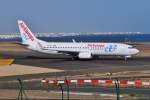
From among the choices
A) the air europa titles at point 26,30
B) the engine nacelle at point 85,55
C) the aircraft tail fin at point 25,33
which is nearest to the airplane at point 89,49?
the engine nacelle at point 85,55

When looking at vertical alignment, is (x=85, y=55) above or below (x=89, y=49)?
below

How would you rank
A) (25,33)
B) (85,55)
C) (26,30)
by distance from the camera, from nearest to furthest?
(85,55)
(25,33)
(26,30)

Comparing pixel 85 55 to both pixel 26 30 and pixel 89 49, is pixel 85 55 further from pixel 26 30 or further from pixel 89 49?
pixel 26 30

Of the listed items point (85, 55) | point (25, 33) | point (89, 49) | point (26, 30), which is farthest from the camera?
point (26, 30)

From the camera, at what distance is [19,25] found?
9294 cm

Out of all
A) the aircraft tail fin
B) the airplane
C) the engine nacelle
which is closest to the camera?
the engine nacelle

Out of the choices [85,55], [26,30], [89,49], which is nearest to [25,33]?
[26,30]

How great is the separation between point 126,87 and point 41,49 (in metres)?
49.2

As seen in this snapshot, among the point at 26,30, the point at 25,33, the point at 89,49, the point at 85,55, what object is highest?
the point at 26,30

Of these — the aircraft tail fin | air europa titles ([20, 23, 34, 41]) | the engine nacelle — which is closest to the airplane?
the engine nacelle

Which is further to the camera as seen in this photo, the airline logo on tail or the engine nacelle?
the airline logo on tail

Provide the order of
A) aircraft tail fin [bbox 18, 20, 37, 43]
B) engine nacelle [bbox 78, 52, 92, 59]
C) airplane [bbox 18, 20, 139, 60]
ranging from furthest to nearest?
aircraft tail fin [bbox 18, 20, 37, 43]
airplane [bbox 18, 20, 139, 60]
engine nacelle [bbox 78, 52, 92, 59]

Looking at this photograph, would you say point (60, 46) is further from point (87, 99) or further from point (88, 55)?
point (87, 99)

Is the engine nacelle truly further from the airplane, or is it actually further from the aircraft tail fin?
the aircraft tail fin
